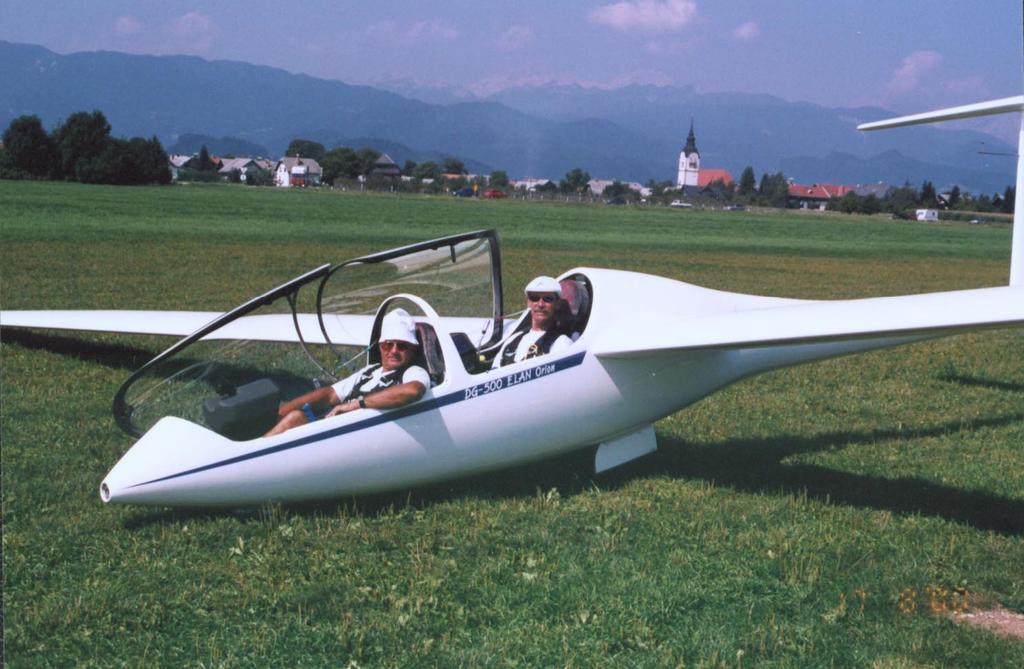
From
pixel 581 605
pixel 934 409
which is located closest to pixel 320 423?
pixel 581 605

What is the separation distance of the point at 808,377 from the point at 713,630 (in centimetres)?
728

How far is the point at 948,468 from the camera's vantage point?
796cm

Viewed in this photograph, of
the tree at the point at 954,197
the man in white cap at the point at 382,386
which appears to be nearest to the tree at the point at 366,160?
the tree at the point at 954,197

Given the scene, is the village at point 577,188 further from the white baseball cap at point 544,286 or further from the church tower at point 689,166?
the white baseball cap at point 544,286

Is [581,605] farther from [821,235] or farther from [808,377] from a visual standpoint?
[821,235]

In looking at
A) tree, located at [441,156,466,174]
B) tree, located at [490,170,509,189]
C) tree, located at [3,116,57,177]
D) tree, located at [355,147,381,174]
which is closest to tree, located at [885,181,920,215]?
→ tree, located at [490,170,509,189]

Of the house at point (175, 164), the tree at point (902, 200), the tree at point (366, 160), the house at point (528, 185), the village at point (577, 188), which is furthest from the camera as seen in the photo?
the tree at point (366, 160)

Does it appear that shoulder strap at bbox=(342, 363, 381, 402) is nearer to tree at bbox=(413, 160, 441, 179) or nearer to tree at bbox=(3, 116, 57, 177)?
tree at bbox=(3, 116, 57, 177)

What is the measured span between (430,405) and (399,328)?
1.89 ft

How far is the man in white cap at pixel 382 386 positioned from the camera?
5996mm

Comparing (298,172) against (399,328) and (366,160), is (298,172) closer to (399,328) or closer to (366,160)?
(366,160)

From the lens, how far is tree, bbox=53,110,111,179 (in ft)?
187

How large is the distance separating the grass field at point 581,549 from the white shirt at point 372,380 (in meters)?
0.75

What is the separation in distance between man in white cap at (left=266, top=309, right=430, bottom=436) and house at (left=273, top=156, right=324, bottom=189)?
10356cm
